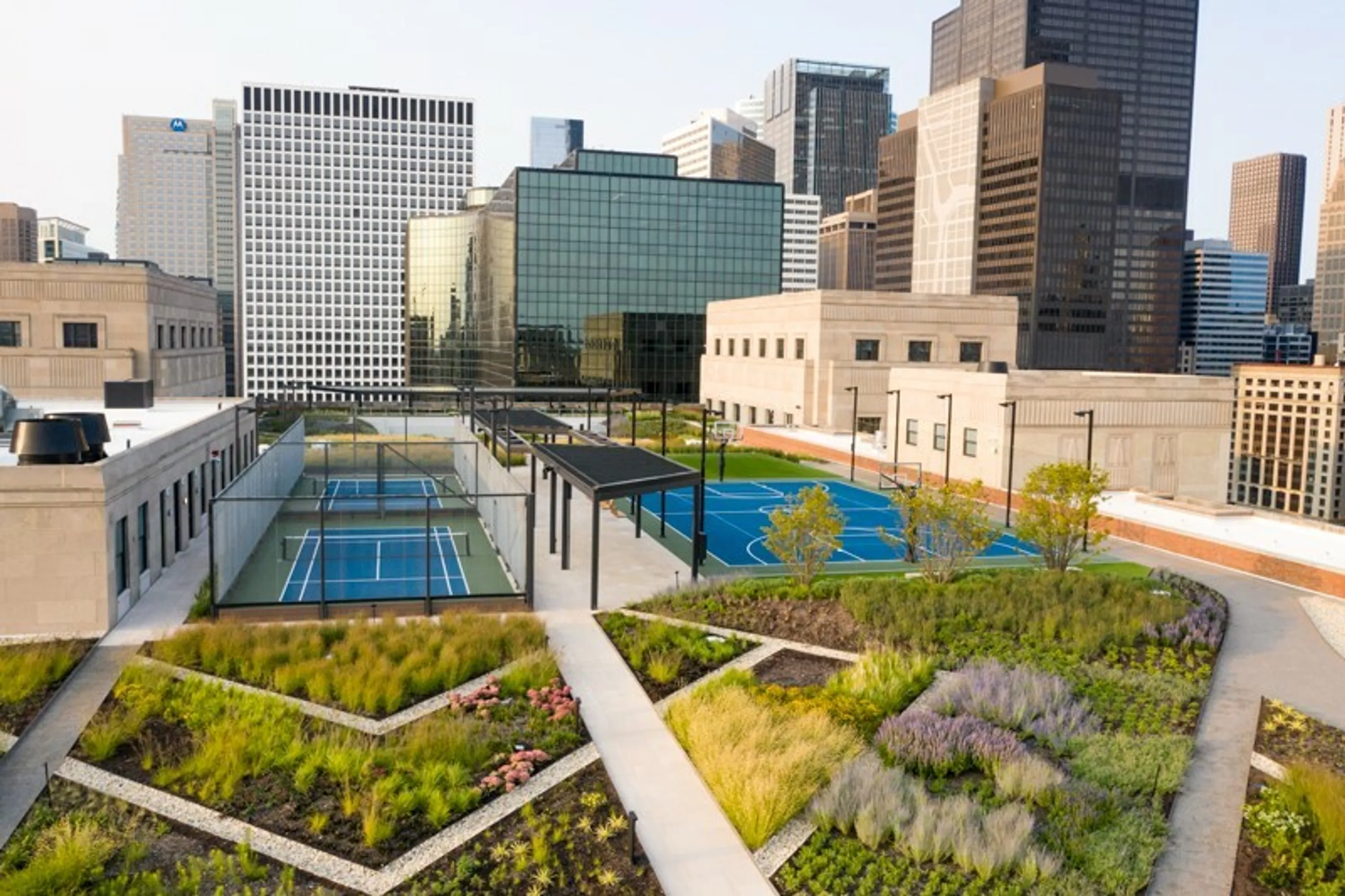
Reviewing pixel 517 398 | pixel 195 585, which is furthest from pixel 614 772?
pixel 517 398

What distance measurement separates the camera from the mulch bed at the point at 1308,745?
59.3ft

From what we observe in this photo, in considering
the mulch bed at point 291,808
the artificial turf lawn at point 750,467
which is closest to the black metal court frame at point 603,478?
the mulch bed at point 291,808

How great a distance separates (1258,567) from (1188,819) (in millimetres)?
19329

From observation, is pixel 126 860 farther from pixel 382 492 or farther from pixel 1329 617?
pixel 382 492

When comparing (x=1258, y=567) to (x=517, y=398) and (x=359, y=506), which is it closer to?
(x=359, y=506)

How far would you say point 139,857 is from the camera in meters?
14.2

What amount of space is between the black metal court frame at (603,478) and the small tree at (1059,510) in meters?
9.16

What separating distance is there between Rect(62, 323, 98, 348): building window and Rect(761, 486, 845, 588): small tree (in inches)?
1752

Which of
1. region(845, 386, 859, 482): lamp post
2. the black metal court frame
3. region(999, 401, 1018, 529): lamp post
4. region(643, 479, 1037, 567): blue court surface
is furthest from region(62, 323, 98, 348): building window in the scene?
region(999, 401, 1018, 529): lamp post

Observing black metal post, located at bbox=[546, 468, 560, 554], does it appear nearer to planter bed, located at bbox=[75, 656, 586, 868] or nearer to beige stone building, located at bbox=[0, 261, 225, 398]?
planter bed, located at bbox=[75, 656, 586, 868]

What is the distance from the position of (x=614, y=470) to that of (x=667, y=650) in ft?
30.0

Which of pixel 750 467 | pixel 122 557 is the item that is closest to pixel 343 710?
pixel 122 557

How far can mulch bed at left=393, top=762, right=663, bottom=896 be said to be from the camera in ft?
45.1

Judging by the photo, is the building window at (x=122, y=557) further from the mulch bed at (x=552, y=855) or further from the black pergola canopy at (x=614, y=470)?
the mulch bed at (x=552, y=855)
